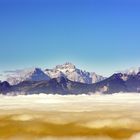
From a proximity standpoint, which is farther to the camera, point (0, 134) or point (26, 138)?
point (0, 134)

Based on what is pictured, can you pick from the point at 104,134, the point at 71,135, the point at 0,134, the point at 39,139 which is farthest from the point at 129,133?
the point at 0,134

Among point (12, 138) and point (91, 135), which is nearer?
point (12, 138)

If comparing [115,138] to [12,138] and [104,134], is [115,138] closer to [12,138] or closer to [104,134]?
[104,134]

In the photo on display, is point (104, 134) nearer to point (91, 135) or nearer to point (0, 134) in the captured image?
point (91, 135)

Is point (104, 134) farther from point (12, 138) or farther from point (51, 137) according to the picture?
point (12, 138)

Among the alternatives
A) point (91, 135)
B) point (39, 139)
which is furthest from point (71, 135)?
point (39, 139)

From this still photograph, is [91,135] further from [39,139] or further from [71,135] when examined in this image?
[39,139]

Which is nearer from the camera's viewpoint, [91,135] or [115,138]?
[115,138]

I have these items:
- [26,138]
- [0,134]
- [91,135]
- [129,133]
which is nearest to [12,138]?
[26,138]
